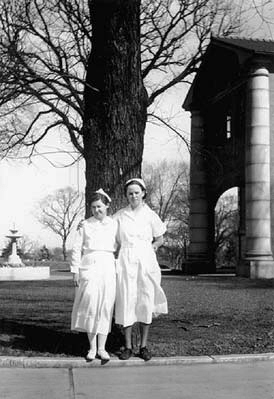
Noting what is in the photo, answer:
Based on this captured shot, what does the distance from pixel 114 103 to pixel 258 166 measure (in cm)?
1779

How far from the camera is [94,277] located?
22.9 feet

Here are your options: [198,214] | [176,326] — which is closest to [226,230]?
[198,214]

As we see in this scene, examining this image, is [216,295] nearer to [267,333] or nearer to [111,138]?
[267,333]

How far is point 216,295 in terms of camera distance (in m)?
16.1

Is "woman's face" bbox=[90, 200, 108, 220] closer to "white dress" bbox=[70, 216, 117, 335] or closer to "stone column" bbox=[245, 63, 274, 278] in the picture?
"white dress" bbox=[70, 216, 117, 335]

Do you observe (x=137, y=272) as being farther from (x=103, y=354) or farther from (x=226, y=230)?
(x=226, y=230)

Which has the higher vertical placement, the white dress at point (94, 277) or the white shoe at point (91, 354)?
the white dress at point (94, 277)

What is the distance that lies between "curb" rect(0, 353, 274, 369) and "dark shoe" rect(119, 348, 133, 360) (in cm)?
5

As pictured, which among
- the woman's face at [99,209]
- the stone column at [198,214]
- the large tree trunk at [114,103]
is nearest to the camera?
the woman's face at [99,209]

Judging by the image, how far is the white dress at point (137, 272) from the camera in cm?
706

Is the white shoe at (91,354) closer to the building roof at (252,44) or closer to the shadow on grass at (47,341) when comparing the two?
the shadow on grass at (47,341)

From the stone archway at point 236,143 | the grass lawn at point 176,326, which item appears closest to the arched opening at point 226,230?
the stone archway at point 236,143

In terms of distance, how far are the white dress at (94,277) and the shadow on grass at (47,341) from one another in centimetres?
49

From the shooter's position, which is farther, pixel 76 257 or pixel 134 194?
pixel 134 194
